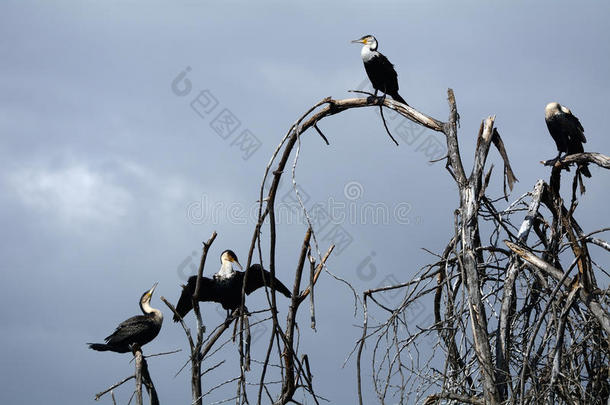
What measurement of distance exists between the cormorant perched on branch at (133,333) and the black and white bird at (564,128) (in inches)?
169

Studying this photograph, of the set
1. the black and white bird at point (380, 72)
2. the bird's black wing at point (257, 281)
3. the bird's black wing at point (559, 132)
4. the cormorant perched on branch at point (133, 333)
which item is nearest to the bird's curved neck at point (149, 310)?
the cormorant perched on branch at point (133, 333)

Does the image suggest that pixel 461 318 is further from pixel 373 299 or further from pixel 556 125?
pixel 556 125

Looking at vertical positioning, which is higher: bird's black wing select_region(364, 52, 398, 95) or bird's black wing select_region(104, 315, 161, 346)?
bird's black wing select_region(364, 52, 398, 95)

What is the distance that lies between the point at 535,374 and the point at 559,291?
40 centimetres

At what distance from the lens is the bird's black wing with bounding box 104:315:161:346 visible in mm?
A: 6938

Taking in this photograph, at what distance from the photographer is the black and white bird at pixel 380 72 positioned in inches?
229

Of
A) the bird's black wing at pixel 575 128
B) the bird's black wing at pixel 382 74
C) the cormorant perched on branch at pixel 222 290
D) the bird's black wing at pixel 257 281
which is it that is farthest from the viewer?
the cormorant perched on branch at pixel 222 290

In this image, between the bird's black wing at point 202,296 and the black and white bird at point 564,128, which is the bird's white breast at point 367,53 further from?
the bird's black wing at point 202,296

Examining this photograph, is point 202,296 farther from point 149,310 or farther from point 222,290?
point 149,310

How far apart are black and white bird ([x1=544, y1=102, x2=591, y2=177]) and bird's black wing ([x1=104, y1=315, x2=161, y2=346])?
170 inches

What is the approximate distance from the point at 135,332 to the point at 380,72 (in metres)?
3.52

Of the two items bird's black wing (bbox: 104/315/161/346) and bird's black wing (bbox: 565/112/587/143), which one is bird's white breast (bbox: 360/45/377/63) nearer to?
bird's black wing (bbox: 565/112/587/143)

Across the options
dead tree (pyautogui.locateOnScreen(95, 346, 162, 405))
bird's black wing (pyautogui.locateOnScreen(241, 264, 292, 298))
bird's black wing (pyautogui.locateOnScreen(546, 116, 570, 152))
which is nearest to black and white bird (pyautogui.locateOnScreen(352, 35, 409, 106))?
bird's black wing (pyautogui.locateOnScreen(546, 116, 570, 152))

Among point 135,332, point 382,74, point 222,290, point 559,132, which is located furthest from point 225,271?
point 559,132
